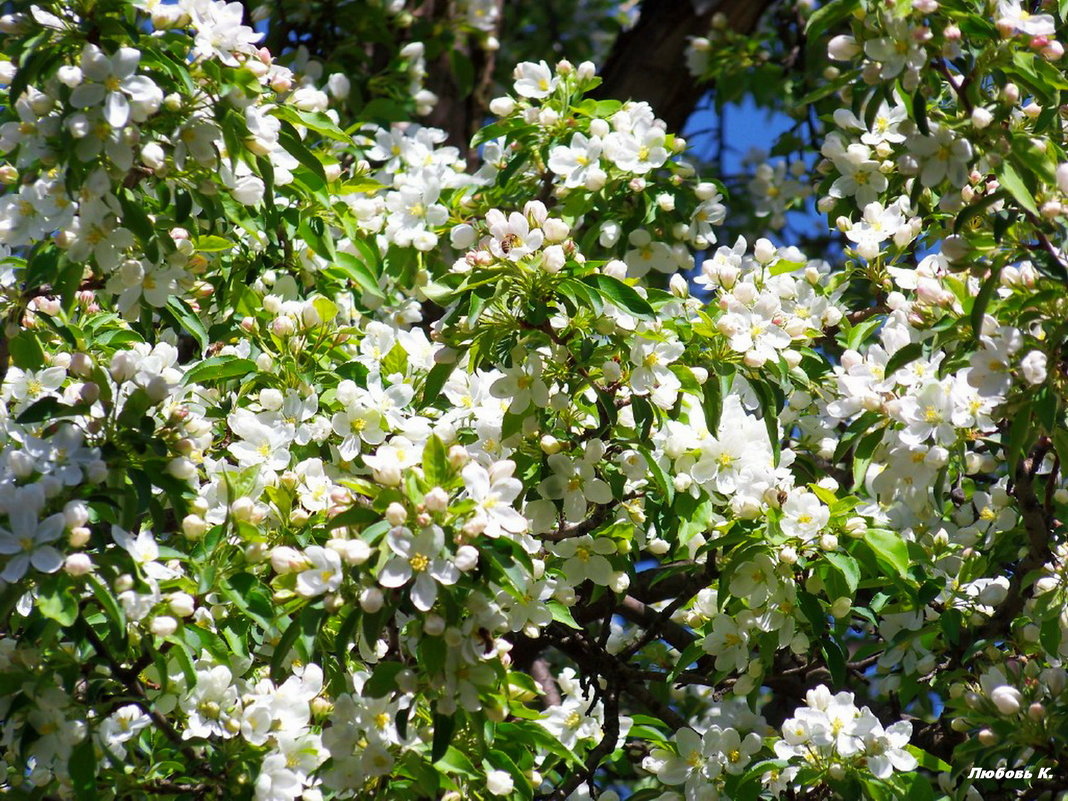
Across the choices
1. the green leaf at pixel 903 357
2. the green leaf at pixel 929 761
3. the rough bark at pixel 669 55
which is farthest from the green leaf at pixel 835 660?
the rough bark at pixel 669 55

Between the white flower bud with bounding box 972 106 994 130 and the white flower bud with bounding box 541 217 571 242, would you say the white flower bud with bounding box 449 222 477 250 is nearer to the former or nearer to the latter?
the white flower bud with bounding box 541 217 571 242

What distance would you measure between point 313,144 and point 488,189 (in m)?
0.58

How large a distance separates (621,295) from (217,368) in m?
0.97

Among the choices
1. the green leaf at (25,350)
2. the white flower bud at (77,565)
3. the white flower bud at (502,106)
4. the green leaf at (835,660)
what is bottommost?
the white flower bud at (77,565)

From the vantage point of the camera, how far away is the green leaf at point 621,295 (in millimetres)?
2537

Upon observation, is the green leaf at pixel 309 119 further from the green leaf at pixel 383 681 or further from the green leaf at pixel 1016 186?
the green leaf at pixel 1016 186

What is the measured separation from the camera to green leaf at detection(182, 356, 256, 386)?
291 centimetres

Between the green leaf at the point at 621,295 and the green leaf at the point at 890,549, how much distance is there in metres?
0.69

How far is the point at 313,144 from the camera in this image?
3.85 metres

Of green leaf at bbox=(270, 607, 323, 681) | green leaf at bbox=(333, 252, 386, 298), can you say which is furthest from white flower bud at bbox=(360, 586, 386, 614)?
green leaf at bbox=(333, 252, 386, 298)

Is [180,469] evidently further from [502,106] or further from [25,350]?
[502,106]

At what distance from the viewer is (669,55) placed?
5230 millimetres

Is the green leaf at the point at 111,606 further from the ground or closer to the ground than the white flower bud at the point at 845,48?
closer to the ground

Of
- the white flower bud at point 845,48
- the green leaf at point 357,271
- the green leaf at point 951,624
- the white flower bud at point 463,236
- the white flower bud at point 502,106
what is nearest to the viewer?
the white flower bud at point 845,48
